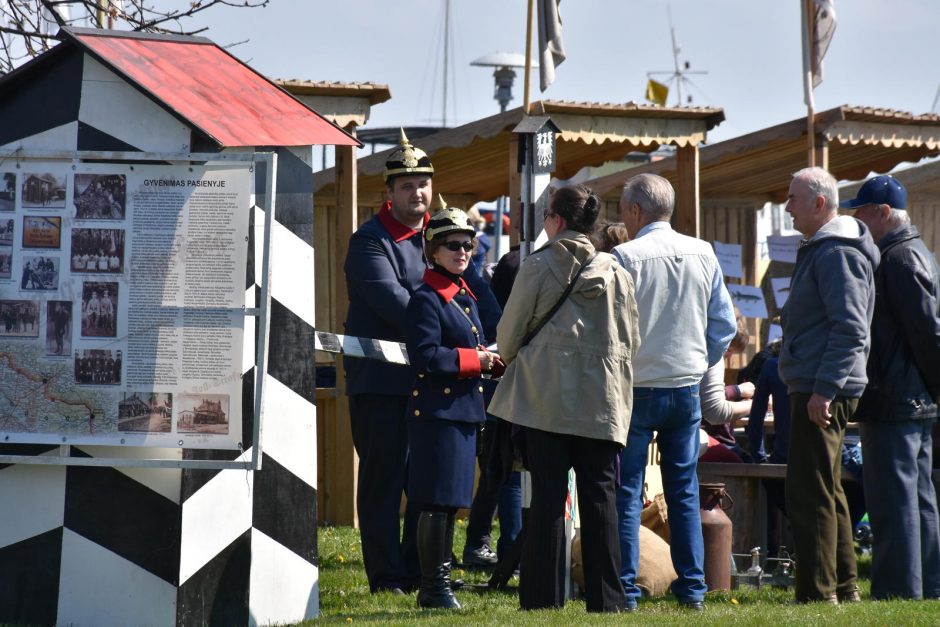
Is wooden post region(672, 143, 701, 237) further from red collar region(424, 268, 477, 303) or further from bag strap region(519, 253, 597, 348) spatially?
bag strap region(519, 253, 597, 348)

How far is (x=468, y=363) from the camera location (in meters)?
5.86

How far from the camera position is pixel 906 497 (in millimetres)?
6402

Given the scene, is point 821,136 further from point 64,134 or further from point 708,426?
point 64,134

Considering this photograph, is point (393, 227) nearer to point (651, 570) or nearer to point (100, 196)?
point (100, 196)

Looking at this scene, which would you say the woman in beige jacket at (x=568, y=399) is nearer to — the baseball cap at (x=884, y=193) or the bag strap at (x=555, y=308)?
the bag strap at (x=555, y=308)

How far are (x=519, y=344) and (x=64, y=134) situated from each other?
1.96 metres

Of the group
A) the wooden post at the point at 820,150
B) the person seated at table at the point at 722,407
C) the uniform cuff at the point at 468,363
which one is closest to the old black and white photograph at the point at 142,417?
the uniform cuff at the point at 468,363

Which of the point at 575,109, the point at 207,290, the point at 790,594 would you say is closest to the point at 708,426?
the point at 790,594

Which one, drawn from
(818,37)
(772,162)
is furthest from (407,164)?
A: (772,162)

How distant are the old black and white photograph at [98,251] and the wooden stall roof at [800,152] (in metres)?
6.69

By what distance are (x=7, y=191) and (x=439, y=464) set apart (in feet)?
6.90

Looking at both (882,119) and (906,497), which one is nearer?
(906,497)

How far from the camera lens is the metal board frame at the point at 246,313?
4.87 meters

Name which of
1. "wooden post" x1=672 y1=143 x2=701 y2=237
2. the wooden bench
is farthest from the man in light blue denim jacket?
"wooden post" x1=672 y1=143 x2=701 y2=237
